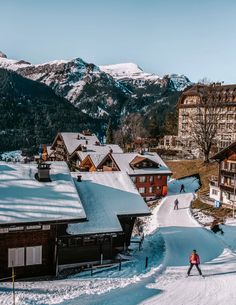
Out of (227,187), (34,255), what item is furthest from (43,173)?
(227,187)

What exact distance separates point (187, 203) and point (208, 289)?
30.7m

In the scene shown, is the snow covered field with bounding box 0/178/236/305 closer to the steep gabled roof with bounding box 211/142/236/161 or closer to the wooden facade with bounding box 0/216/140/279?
the wooden facade with bounding box 0/216/140/279

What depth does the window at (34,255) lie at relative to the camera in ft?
79.1

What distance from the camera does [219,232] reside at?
3628cm

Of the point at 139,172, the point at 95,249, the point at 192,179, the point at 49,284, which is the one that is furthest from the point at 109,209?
the point at 192,179

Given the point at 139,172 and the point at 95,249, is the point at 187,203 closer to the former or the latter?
the point at 139,172

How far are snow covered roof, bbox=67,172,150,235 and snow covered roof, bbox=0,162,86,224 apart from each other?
73.1 inches

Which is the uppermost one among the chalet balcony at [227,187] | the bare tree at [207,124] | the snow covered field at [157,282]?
the bare tree at [207,124]

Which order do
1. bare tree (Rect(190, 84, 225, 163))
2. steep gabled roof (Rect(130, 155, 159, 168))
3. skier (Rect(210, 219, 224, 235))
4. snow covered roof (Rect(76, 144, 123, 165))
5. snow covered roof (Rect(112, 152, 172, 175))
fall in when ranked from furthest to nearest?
snow covered roof (Rect(76, 144, 123, 165)), bare tree (Rect(190, 84, 225, 163)), steep gabled roof (Rect(130, 155, 159, 168)), snow covered roof (Rect(112, 152, 172, 175)), skier (Rect(210, 219, 224, 235))

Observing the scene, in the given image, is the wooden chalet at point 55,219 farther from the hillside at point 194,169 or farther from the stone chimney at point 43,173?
the hillside at point 194,169

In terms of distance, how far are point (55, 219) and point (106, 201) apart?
22.3 ft

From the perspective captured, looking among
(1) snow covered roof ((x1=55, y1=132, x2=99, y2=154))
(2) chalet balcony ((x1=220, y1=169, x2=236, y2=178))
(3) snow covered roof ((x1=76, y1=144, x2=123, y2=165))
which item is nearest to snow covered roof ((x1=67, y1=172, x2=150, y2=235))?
(2) chalet balcony ((x1=220, y1=169, x2=236, y2=178))

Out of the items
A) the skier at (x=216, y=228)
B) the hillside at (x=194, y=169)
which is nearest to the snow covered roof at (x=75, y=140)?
the hillside at (x=194, y=169)

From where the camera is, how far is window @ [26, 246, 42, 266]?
24109mm
